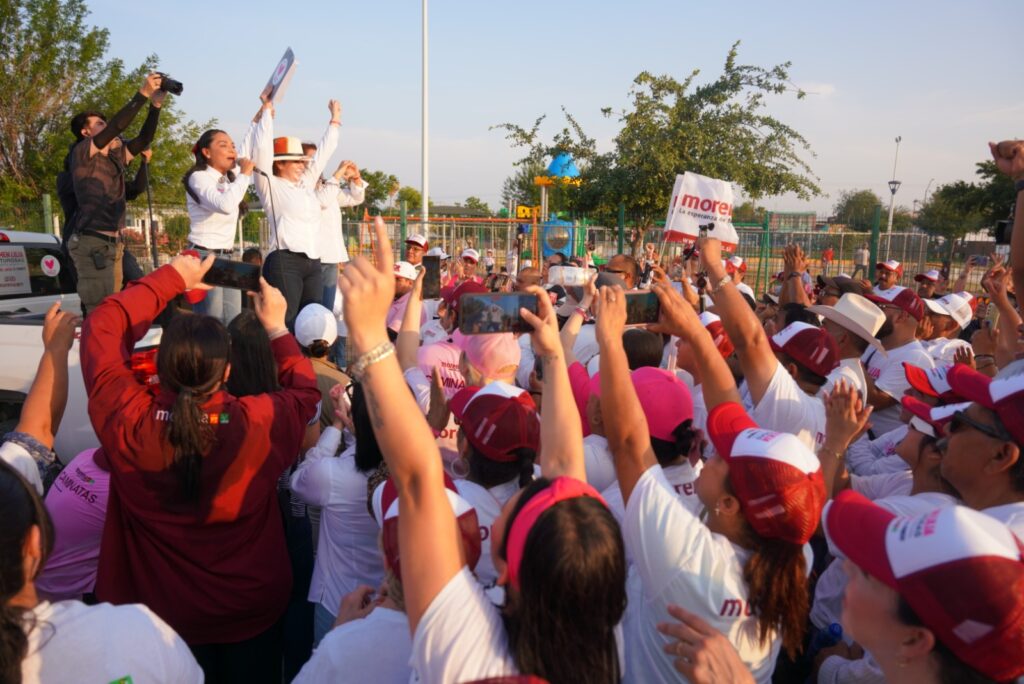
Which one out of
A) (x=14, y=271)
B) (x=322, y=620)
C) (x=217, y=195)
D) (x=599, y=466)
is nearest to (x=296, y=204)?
(x=217, y=195)

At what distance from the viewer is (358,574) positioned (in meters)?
2.80

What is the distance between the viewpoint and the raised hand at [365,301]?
5.18ft

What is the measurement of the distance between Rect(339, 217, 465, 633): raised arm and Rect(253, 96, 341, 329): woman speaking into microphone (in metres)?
4.57

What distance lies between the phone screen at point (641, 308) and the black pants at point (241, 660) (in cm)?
205

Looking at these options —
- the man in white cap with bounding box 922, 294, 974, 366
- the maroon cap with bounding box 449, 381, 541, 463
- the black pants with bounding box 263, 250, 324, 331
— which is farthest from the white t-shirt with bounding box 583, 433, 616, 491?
the black pants with bounding box 263, 250, 324, 331

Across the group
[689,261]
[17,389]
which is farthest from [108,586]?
[689,261]

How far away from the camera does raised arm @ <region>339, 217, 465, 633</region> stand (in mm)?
1559

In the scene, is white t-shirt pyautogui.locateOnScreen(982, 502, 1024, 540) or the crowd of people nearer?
the crowd of people

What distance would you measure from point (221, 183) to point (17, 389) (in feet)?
6.41

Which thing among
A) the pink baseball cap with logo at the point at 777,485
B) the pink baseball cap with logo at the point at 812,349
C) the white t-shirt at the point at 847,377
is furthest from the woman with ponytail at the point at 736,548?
the pink baseball cap with logo at the point at 812,349

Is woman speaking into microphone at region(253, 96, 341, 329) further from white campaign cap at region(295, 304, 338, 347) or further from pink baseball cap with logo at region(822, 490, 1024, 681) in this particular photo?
pink baseball cap with logo at region(822, 490, 1024, 681)

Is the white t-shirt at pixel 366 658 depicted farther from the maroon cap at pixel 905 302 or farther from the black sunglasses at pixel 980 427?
the maroon cap at pixel 905 302

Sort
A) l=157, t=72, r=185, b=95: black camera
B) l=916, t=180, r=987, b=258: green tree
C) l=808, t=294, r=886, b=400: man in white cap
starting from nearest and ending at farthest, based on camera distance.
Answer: l=808, t=294, r=886, b=400: man in white cap
l=157, t=72, r=185, b=95: black camera
l=916, t=180, r=987, b=258: green tree

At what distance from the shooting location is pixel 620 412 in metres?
2.23
